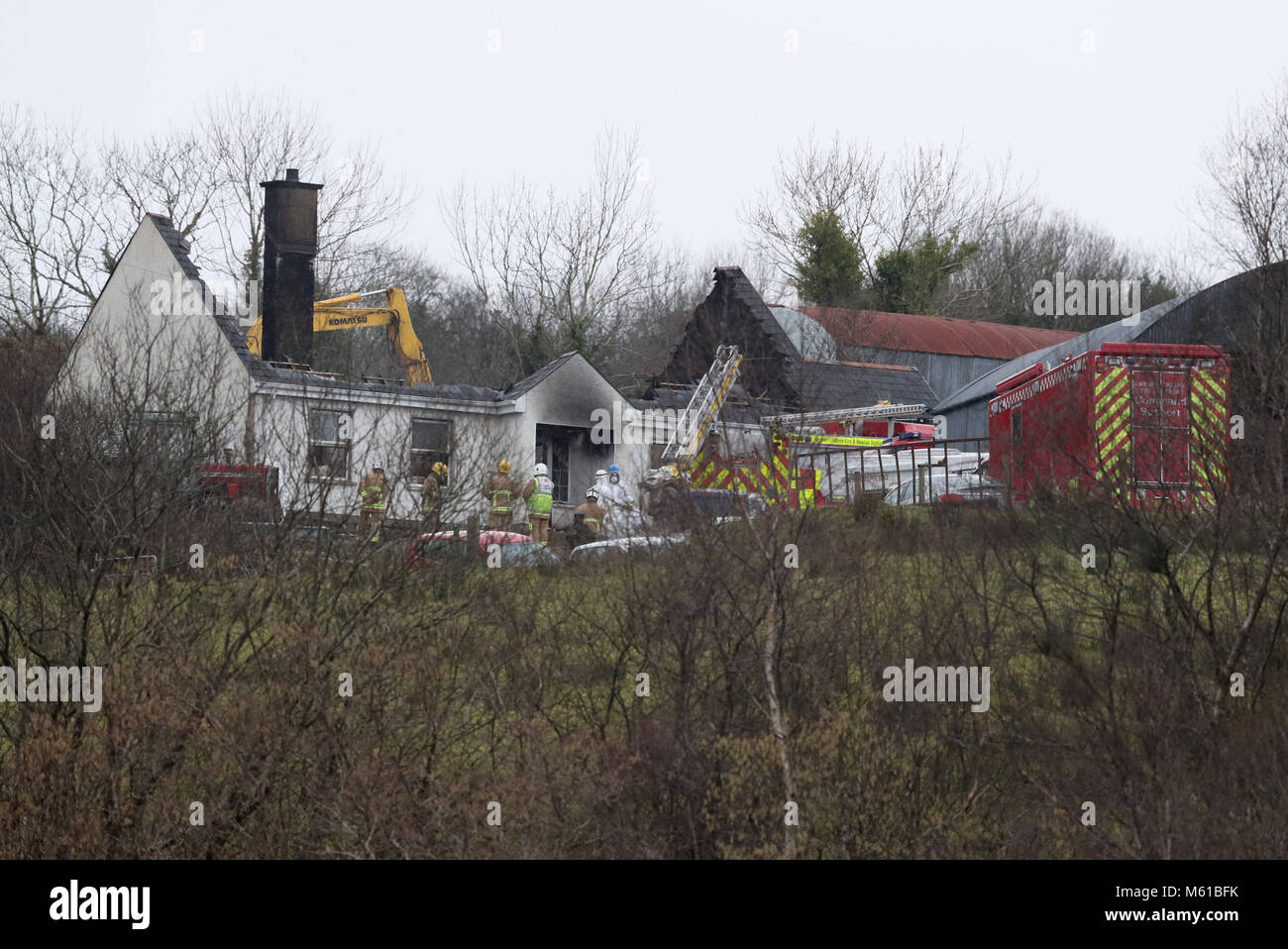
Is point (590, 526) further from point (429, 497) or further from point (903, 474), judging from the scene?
point (903, 474)

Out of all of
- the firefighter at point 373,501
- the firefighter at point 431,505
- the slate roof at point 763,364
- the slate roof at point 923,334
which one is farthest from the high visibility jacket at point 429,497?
the slate roof at point 923,334

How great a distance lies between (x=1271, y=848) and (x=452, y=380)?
38.1 meters

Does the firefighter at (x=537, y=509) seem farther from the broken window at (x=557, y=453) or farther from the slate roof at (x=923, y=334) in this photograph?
the slate roof at (x=923, y=334)

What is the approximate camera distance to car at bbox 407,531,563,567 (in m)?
12.8

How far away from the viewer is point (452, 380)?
1815 inches

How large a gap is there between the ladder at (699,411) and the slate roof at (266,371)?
3.32 metres

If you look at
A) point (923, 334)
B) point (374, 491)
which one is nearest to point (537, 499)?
point (374, 491)

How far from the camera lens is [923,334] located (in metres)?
41.6

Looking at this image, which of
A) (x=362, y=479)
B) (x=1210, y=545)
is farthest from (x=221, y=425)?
(x=1210, y=545)

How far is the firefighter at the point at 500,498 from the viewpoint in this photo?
16250 mm

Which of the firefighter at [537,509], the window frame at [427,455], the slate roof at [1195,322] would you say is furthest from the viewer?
the slate roof at [1195,322]

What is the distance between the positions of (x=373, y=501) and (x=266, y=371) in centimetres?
1114

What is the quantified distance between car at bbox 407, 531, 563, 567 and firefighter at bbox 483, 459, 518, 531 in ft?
2.10
